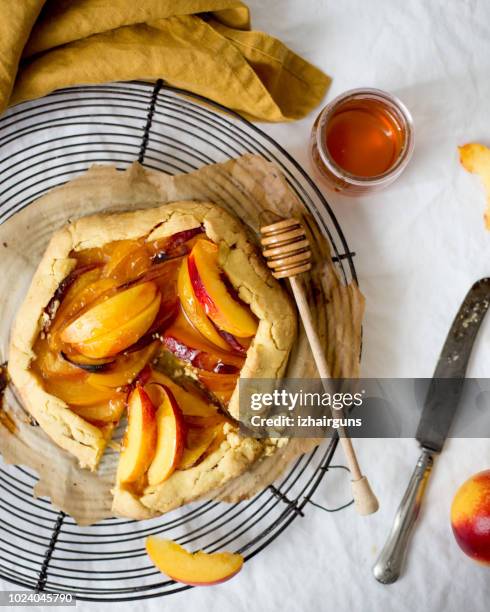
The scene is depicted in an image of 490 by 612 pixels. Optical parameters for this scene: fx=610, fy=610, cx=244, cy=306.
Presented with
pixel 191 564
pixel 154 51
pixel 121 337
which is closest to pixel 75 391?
pixel 121 337

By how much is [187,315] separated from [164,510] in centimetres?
68

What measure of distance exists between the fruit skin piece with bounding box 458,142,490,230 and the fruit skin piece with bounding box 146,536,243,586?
5.15ft

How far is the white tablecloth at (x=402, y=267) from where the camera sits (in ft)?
7.59

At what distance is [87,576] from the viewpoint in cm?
230

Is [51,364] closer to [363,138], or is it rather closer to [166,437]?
[166,437]

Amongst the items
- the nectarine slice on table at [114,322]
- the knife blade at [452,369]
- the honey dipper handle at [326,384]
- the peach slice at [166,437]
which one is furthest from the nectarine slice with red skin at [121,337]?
the knife blade at [452,369]

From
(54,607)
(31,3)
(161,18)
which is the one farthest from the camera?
(54,607)

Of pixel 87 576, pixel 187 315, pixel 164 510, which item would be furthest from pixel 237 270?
pixel 87 576

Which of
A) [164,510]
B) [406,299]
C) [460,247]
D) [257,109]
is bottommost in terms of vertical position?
[164,510]

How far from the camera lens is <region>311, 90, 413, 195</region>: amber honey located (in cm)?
214

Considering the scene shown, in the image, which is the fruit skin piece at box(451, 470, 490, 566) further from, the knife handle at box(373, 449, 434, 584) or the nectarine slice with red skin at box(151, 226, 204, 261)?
the nectarine slice with red skin at box(151, 226, 204, 261)

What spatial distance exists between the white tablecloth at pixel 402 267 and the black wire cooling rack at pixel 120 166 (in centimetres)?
10

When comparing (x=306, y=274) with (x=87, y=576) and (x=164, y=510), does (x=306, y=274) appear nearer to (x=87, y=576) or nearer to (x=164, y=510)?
(x=164, y=510)

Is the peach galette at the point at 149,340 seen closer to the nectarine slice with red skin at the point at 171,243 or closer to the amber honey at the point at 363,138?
the nectarine slice with red skin at the point at 171,243
